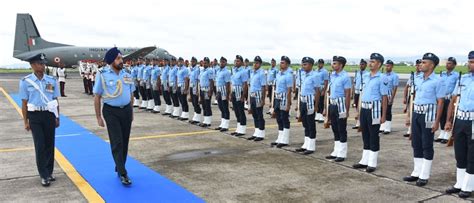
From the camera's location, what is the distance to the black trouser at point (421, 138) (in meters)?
5.67

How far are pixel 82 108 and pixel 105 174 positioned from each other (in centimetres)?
1062

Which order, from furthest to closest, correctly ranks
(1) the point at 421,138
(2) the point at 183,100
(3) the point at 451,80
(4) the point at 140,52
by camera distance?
(4) the point at 140,52 → (2) the point at 183,100 → (3) the point at 451,80 → (1) the point at 421,138

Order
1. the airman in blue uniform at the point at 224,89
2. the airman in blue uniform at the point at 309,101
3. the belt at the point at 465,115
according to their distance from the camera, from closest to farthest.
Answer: the belt at the point at 465,115 → the airman in blue uniform at the point at 309,101 → the airman in blue uniform at the point at 224,89

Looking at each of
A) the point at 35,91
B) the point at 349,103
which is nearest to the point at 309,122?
the point at 349,103

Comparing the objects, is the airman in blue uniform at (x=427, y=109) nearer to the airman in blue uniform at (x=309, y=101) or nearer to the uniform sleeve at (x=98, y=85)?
the airman in blue uniform at (x=309, y=101)

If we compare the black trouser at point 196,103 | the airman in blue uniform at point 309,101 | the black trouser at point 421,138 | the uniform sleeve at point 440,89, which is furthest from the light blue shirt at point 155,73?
the uniform sleeve at point 440,89

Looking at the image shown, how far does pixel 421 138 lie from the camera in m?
5.87

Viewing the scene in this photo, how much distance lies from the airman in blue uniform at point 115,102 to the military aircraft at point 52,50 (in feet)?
115

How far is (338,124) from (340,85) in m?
0.72

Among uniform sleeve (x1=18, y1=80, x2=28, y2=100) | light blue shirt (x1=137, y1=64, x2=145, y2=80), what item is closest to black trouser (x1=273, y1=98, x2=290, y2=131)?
uniform sleeve (x1=18, y1=80, x2=28, y2=100)

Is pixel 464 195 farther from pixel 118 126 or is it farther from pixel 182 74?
pixel 182 74

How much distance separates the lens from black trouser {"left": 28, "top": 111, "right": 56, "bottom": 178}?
569 cm

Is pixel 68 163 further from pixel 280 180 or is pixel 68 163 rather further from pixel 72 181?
pixel 280 180

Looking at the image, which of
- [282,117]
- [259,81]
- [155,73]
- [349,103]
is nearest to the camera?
[349,103]
